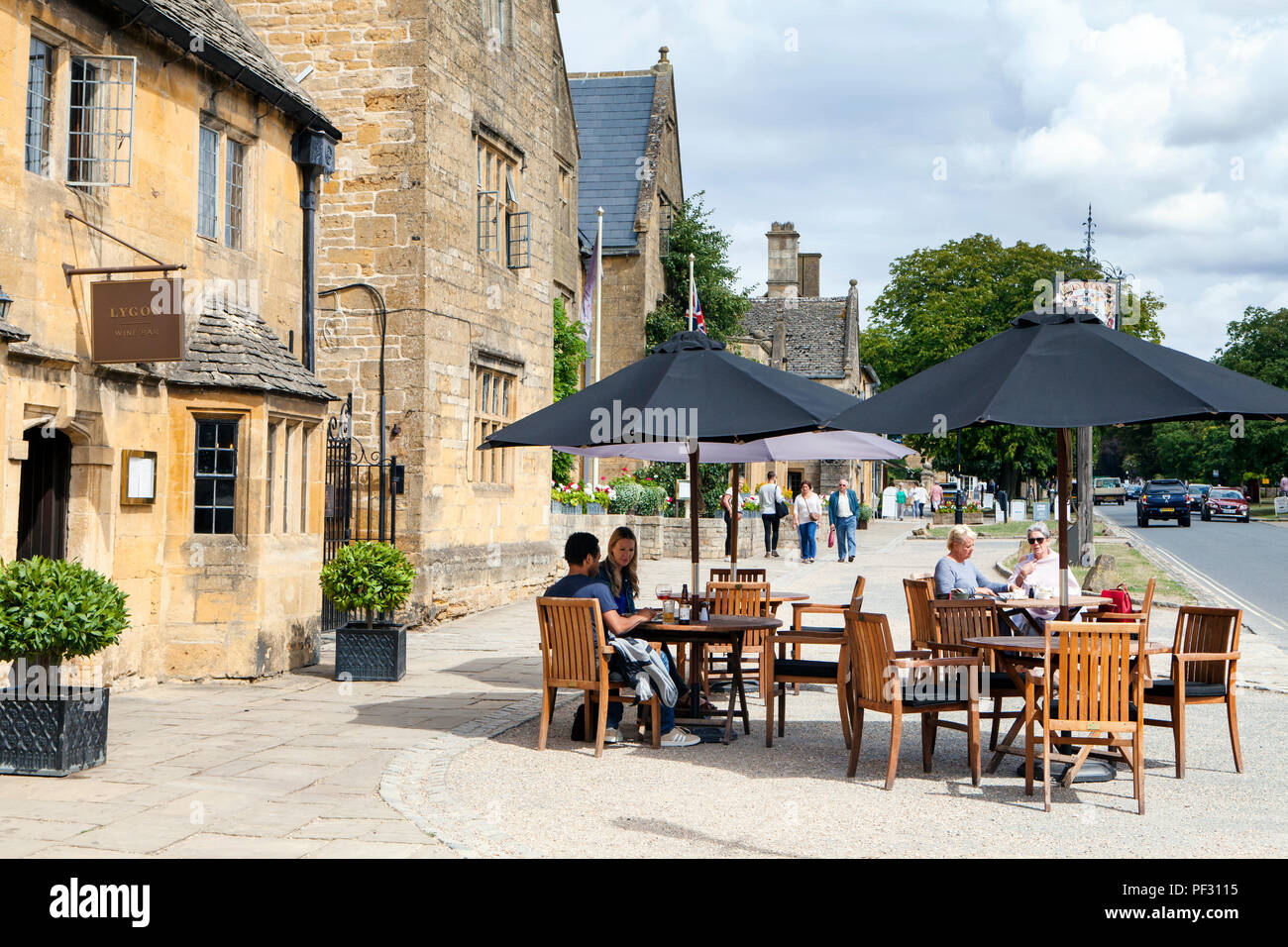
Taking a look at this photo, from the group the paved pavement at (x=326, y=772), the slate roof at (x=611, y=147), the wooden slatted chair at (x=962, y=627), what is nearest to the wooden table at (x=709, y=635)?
the paved pavement at (x=326, y=772)

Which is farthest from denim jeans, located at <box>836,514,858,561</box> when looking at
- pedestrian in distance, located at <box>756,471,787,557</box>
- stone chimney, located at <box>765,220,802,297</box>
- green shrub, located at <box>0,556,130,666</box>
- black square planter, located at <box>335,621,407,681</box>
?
stone chimney, located at <box>765,220,802,297</box>

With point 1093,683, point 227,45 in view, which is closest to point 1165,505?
point 227,45

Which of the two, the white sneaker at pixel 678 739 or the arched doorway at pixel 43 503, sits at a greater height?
the arched doorway at pixel 43 503

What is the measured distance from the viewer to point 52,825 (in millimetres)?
5762

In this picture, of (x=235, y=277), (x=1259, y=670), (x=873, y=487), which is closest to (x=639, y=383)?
(x=235, y=277)

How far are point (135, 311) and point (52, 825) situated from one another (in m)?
4.86

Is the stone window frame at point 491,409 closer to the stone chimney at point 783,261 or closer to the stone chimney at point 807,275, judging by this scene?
the stone chimney at point 783,261

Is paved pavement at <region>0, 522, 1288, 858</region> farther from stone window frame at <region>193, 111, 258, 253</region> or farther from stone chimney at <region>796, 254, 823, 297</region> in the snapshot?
stone chimney at <region>796, 254, 823, 297</region>

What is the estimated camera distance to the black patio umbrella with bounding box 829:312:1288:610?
6570mm

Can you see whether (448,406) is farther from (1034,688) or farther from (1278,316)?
(1278,316)

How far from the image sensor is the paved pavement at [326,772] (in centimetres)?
560

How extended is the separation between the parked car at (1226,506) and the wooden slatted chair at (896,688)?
167 ft

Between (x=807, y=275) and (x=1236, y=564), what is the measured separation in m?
46.0

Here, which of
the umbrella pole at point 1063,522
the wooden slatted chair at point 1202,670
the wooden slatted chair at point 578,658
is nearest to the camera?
the wooden slatted chair at point 1202,670
